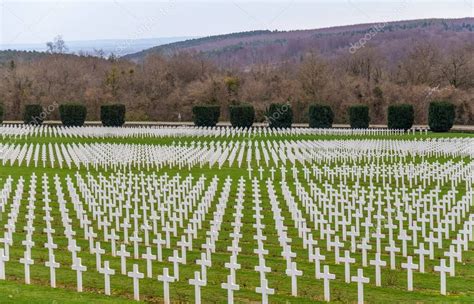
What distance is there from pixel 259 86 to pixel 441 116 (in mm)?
25885

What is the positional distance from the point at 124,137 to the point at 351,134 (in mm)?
14309

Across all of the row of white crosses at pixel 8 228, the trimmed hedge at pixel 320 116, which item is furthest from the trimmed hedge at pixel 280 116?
the row of white crosses at pixel 8 228

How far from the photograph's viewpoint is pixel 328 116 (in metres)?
59.0

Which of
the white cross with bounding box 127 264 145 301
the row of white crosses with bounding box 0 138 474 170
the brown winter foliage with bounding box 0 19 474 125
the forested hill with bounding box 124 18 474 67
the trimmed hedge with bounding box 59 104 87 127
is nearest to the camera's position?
the white cross with bounding box 127 264 145 301

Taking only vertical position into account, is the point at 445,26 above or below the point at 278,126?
above

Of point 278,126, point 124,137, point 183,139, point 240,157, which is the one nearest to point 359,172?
point 240,157

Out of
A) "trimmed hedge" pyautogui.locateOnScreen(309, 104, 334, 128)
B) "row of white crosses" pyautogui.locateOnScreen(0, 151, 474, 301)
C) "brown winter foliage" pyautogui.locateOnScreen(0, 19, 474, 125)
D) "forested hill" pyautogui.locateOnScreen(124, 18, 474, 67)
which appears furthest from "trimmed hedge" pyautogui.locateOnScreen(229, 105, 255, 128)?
"forested hill" pyautogui.locateOnScreen(124, 18, 474, 67)

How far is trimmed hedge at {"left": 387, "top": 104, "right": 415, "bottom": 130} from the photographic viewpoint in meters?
55.8

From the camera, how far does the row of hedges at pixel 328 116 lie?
176 ft

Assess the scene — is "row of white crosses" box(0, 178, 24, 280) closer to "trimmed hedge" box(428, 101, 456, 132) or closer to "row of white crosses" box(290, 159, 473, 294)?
"row of white crosses" box(290, 159, 473, 294)

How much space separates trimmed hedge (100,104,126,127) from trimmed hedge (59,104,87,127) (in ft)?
6.07

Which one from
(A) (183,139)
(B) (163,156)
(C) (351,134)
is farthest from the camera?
(C) (351,134)

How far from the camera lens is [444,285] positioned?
10977mm

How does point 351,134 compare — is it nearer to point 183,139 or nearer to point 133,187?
point 183,139
